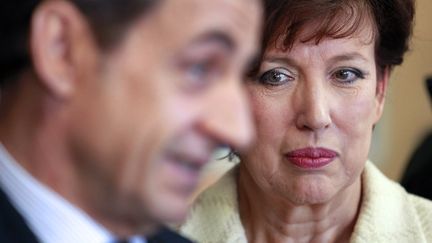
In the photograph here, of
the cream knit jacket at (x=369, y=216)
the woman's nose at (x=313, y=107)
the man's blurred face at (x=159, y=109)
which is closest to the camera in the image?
the man's blurred face at (x=159, y=109)

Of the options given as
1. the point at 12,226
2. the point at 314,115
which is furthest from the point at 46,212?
the point at 314,115

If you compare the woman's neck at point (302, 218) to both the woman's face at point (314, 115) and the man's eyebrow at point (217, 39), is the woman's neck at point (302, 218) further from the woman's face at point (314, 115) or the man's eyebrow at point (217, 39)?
the man's eyebrow at point (217, 39)

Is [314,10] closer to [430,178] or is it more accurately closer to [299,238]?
[299,238]

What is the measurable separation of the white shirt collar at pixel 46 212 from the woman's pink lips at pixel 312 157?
2.15 ft

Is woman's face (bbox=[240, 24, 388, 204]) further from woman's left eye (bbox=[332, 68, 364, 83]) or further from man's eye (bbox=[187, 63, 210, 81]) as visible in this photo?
man's eye (bbox=[187, 63, 210, 81])

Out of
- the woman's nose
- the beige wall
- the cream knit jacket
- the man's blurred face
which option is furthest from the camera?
the beige wall

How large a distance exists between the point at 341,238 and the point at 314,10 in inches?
17.8

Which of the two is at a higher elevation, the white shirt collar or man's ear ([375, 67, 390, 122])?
the white shirt collar

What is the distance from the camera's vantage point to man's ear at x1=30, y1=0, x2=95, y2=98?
69 centimetres

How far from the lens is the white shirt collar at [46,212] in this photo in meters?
0.72

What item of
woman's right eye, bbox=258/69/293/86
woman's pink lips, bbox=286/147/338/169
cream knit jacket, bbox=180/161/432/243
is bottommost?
cream knit jacket, bbox=180/161/432/243

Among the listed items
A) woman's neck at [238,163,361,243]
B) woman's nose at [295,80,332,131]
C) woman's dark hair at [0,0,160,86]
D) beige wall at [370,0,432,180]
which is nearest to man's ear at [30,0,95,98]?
woman's dark hair at [0,0,160,86]

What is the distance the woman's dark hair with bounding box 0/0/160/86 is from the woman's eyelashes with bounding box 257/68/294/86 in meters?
0.67

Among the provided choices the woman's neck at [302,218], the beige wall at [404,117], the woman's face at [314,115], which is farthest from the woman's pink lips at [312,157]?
the beige wall at [404,117]
